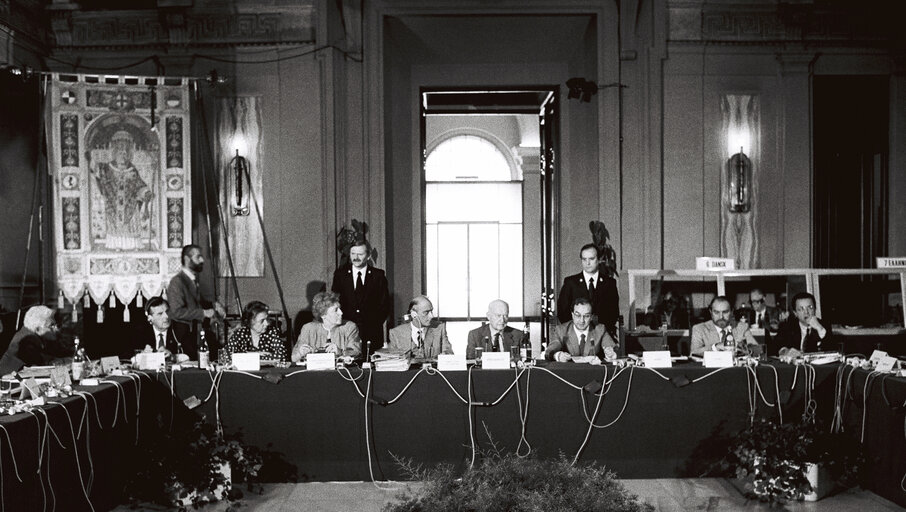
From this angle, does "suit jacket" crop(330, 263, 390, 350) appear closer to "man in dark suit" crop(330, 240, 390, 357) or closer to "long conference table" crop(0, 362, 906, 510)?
"man in dark suit" crop(330, 240, 390, 357)

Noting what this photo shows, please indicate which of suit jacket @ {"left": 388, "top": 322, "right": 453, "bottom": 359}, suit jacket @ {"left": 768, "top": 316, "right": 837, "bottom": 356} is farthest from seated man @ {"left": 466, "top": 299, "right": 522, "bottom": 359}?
suit jacket @ {"left": 768, "top": 316, "right": 837, "bottom": 356}

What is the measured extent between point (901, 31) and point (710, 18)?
1.75 meters

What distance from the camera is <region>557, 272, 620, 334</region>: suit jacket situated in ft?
18.3

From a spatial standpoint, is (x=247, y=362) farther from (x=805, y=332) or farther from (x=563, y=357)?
(x=805, y=332)

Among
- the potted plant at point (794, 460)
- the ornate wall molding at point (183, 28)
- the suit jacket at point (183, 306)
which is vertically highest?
the ornate wall molding at point (183, 28)

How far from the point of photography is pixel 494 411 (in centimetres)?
434

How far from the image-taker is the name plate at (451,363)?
440 centimetres

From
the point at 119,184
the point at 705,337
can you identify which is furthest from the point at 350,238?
the point at 705,337

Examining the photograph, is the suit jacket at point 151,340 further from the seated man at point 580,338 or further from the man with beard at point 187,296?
the seated man at point 580,338

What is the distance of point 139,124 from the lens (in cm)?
637

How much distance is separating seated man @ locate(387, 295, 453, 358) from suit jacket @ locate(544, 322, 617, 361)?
0.66 m

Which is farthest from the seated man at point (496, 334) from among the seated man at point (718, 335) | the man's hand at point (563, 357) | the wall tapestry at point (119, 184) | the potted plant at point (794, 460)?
the wall tapestry at point (119, 184)

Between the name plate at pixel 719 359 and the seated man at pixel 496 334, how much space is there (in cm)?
115

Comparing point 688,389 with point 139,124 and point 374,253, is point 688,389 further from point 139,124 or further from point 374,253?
point 139,124
